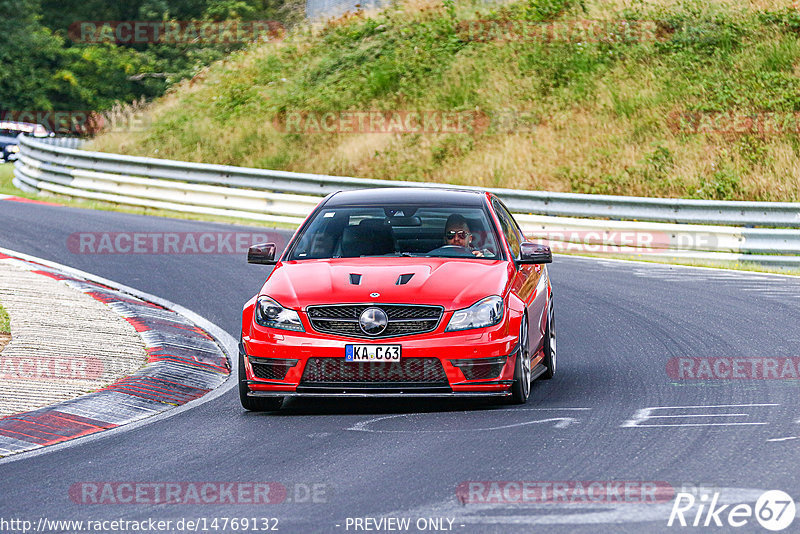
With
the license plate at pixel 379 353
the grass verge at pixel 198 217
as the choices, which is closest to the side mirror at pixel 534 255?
the license plate at pixel 379 353

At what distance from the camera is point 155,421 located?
8812 mm

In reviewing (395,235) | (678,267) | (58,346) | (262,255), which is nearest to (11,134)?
(678,267)

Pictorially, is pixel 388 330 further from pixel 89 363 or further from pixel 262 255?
pixel 89 363

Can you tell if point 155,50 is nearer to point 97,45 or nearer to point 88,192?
point 97,45

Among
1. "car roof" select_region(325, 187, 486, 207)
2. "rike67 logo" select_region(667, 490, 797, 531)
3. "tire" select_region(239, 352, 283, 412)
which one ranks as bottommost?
"tire" select_region(239, 352, 283, 412)

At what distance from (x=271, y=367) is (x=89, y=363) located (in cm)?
229

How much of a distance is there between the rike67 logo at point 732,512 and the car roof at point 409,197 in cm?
447

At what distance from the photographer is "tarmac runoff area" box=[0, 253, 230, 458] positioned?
8.66 meters

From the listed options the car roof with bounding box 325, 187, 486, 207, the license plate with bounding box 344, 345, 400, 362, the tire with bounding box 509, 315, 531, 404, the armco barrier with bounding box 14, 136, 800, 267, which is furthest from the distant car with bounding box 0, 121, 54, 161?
the license plate with bounding box 344, 345, 400, 362

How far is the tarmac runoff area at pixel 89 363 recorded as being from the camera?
28.4 ft

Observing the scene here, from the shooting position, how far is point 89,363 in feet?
33.9

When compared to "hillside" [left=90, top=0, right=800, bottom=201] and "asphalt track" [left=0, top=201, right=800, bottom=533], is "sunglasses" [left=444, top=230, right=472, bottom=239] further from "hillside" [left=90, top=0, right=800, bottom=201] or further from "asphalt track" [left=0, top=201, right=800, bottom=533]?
"hillside" [left=90, top=0, right=800, bottom=201]

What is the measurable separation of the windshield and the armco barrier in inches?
371

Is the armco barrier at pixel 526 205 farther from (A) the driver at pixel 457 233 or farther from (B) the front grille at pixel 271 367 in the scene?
(B) the front grille at pixel 271 367
